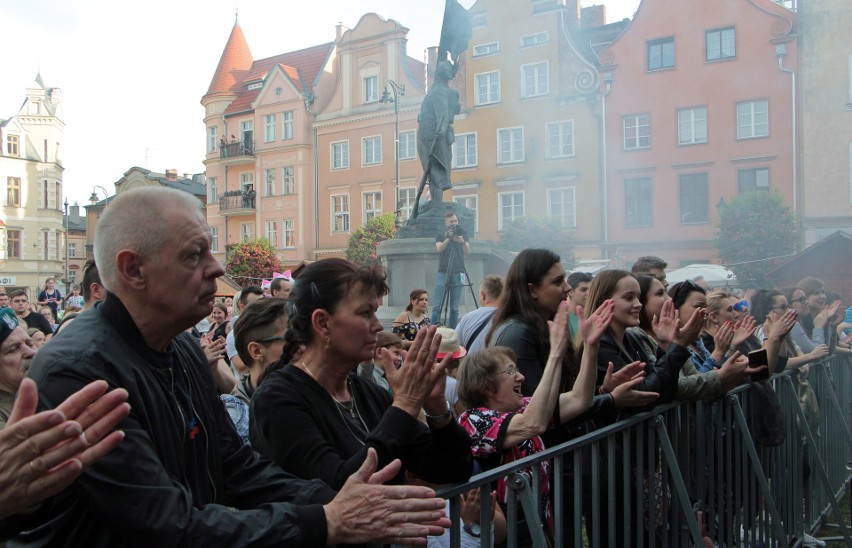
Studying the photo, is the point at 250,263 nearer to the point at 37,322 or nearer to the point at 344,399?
the point at 37,322

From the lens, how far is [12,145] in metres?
60.7

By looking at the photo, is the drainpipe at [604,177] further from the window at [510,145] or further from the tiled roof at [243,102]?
the tiled roof at [243,102]

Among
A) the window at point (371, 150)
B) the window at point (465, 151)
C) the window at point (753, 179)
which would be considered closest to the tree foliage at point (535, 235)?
the window at point (465, 151)

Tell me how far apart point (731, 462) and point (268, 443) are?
3.28 m

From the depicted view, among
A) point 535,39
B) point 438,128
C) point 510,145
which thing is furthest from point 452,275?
point 535,39

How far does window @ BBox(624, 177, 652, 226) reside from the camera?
33906 mm

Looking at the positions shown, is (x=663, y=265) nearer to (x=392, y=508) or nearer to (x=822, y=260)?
(x=392, y=508)

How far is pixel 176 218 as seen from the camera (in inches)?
87.0

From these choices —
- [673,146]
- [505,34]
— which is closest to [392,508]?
[673,146]

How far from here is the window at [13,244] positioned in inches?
2303

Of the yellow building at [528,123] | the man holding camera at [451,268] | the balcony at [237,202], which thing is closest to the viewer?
the man holding camera at [451,268]

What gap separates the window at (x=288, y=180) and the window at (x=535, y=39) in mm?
15295

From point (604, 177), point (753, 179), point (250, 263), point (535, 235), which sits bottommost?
point (250, 263)

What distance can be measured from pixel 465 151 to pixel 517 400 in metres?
35.9
